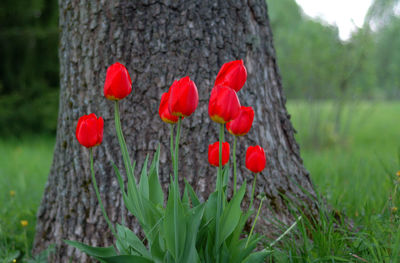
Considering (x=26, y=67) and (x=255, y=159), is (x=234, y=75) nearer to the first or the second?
(x=255, y=159)

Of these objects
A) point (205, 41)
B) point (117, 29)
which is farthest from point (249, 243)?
point (117, 29)

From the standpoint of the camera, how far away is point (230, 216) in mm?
1134

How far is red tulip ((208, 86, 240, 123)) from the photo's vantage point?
95 cm

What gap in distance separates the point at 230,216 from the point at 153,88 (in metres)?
0.77

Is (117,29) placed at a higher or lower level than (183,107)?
higher

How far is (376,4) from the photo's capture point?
5027mm

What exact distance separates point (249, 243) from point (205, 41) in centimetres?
Result: 92

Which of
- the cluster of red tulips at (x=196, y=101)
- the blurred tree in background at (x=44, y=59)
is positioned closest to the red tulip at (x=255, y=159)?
the cluster of red tulips at (x=196, y=101)

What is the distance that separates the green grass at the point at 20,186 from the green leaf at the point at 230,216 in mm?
947

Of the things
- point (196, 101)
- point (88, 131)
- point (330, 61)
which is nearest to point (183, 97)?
point (196, 101)

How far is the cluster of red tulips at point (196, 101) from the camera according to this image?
943mm

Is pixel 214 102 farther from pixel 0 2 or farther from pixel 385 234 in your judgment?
pixel 0 2

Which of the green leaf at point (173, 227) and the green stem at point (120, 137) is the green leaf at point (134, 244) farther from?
the green stem at point (120, 137)

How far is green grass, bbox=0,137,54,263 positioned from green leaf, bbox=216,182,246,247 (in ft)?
3.11
